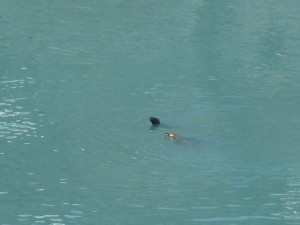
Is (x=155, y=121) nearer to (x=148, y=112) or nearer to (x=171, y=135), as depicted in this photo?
(x=171, y=135)

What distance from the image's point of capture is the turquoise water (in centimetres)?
639

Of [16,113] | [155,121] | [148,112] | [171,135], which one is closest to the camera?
[171,135]

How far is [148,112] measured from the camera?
26.1 feet

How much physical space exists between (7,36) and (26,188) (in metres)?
3.83

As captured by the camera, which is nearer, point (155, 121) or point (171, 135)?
point (171, 135)

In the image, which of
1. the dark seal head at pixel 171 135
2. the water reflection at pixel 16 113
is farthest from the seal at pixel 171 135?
the water reflection at pixel 16 113

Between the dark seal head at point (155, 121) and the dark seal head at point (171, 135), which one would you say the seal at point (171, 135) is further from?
the dark seal head at point (155, 121)

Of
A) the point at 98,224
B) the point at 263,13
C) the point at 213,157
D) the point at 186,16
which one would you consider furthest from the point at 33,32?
the point at 98,224

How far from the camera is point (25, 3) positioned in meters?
11.3

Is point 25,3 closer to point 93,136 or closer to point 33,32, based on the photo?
point 33,32

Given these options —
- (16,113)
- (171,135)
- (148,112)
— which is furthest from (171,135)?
(16,113)

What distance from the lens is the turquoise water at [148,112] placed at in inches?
251

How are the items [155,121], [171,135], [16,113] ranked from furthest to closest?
[16,113], [155,121], [171,135]

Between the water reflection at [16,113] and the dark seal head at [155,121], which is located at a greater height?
the dark seal head at [155,121]
